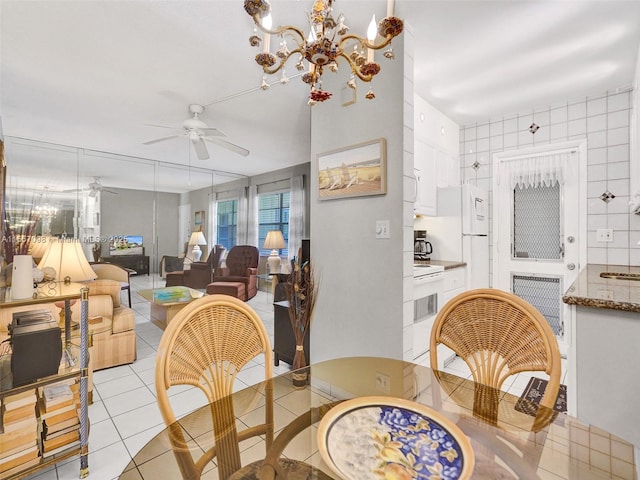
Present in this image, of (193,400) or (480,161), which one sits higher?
(480,161)

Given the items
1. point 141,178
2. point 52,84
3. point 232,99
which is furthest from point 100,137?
point 232,99

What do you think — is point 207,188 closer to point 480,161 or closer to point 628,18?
point 480,161

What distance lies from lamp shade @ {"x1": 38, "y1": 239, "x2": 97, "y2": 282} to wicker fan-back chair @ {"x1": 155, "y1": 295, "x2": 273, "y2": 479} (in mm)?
1322

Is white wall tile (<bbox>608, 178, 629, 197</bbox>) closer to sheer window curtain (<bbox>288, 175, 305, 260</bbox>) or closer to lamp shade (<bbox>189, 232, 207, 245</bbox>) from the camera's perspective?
sheer window curtain (<bbox>288, 175, 305, 260</bbox>)

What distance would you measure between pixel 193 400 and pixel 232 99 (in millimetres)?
2738

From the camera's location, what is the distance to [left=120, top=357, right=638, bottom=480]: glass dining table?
2.43 ft

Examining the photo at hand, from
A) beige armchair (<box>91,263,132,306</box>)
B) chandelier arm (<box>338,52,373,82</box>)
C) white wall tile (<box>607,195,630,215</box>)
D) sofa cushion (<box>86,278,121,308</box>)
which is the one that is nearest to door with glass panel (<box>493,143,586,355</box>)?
white wall tile (<box>607,195,630,215</box>)

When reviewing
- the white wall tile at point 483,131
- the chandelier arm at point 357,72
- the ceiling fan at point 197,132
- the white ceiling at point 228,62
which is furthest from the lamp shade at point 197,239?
the chandelier arm at point 357,72

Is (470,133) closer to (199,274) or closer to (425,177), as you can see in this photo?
(425,177)

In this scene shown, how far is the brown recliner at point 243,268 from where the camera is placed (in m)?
5.69

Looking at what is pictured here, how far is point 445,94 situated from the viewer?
9.88 feet

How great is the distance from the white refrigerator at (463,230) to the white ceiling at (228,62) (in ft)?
3.09

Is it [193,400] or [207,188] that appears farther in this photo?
[207,188]

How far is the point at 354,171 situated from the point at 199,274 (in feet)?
13.8
